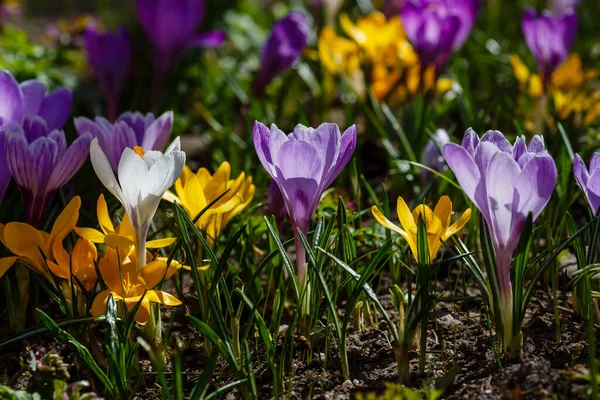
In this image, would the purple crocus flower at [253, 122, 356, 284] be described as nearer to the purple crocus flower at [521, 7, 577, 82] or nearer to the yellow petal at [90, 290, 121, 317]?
the yellow petal at [90, 290, 121, 317]

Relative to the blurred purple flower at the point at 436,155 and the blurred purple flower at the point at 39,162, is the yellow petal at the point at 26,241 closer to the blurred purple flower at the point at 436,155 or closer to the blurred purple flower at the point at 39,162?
the blurred purple flower at the point at 39,162

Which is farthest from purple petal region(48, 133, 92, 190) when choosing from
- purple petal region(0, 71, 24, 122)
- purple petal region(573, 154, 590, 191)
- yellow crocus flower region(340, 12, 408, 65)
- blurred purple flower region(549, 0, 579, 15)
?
blurred purple flower region(549, 0, 579, 15)

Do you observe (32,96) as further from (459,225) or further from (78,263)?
(459,225)

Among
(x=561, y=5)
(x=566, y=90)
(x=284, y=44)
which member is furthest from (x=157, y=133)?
(x=561, y=5)

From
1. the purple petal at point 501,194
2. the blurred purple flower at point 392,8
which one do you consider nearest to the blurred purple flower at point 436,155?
the purple petal at point 501,194

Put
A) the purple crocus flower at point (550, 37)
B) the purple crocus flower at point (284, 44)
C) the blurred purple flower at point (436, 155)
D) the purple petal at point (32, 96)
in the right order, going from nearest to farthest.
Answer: the purple petal at point (32, 96) → the blurred purple flower at point (436, 155) → the purple crocus flower at point (550, 37) → the purple crocus flower at point (284, 44)

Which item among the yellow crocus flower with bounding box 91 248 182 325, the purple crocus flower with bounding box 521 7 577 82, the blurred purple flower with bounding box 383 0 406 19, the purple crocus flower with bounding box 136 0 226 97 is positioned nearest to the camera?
the yellow crocus flower with bounding box 91 248 182 325

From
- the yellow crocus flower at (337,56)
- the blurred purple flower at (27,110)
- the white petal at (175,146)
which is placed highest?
the yellow crocus flower at (337,56)
